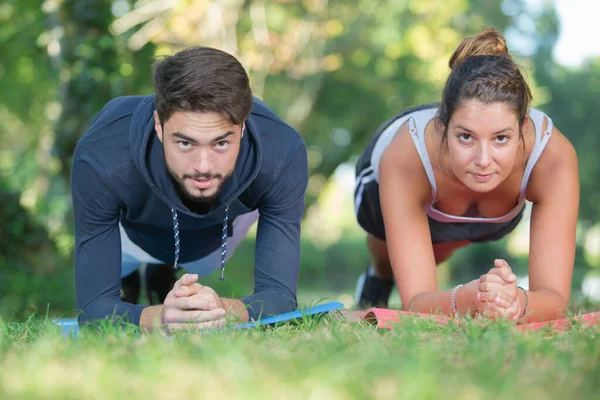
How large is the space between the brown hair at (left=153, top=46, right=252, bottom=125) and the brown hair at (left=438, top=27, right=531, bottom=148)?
1045 millimetres

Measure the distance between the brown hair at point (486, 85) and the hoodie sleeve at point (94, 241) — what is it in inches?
68.3

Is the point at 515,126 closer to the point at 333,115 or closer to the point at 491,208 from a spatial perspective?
the point at 491,208

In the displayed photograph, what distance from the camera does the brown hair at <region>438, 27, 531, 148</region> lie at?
358cm

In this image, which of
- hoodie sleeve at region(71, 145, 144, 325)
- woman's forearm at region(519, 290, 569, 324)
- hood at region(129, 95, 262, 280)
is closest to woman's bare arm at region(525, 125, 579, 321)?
woman's forearm at region(519, 290, 569, 324)

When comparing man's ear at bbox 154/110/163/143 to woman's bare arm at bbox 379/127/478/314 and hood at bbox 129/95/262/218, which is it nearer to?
hood at bbox 129/95/262/218

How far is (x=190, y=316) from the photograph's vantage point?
3.17 metres

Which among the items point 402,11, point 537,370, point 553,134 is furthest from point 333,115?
point 537,370

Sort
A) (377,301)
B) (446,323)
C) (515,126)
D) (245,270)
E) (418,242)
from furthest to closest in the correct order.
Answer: (245,270), (377,301), (418,242), (515,126), (446,323)

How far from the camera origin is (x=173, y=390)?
196 centimetres

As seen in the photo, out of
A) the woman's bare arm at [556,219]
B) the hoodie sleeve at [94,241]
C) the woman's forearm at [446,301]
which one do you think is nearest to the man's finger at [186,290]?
the hoodie sleeve at [94,241]

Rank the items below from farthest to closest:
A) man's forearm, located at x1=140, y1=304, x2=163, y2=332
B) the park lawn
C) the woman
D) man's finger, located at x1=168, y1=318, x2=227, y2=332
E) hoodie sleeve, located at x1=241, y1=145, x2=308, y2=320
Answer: hoodie sleeve, located at x1=241, y1=145, x2=308, y2=320
the woman
man's forearm, located at x1=140, y1=304, x2=163, y2=332
man's finger, located at x1=168, y1=318, x2=227, y2=332
the park lawn

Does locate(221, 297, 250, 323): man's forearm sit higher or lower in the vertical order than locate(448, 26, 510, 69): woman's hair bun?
lower

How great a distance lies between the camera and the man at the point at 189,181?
3277mm

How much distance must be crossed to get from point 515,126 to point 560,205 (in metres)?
0.54
